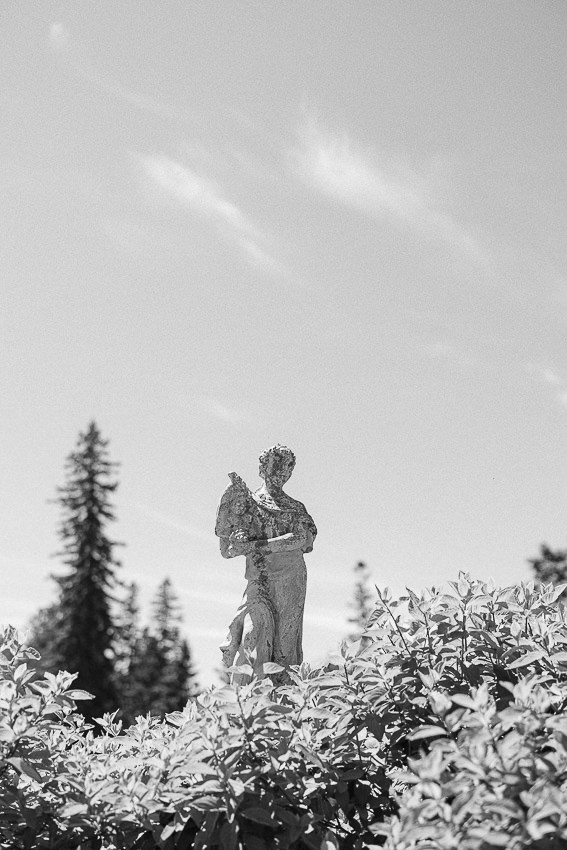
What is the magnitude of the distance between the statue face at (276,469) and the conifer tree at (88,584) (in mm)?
23833

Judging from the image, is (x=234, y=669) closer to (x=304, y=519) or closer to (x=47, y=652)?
(x=304, y=519)

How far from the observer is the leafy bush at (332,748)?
3520 millimetres

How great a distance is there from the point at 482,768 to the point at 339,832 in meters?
1.60

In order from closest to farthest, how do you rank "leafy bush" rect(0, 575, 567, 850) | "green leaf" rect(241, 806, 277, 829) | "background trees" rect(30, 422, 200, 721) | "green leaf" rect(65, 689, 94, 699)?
1. "leafy bush" rect(0, 575, 567, 850)
2. "green leaf" rect(241, 806, 277, 829)
3. "green leaf" rect(65, 689, 94, 699)
4. "background trees" rect(30, 422, 200, 721)

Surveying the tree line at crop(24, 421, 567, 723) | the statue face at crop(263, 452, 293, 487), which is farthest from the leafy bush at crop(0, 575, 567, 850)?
the tree line at crop(24, 421, 567, 723)

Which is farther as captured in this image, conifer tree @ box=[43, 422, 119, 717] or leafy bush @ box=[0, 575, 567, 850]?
conifer tree @ box=[43, 422, 119, 717]

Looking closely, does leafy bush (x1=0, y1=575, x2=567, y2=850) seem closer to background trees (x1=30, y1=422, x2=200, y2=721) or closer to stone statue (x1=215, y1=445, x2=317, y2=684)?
stone statue (x1=215, y1=445, x2=317, y2=684)

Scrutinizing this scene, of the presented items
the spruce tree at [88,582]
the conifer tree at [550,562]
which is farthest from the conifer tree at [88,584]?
the conifer tree at [550,562]

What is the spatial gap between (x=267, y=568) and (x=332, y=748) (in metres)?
2.80

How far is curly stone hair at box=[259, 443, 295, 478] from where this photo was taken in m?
7.35

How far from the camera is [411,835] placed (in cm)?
329

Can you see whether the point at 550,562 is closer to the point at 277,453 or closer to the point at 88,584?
the point at 88,584

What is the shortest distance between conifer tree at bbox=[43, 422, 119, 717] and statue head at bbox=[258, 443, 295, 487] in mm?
23833

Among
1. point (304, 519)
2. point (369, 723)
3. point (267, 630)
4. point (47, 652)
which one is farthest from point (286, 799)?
point (47, 652)
